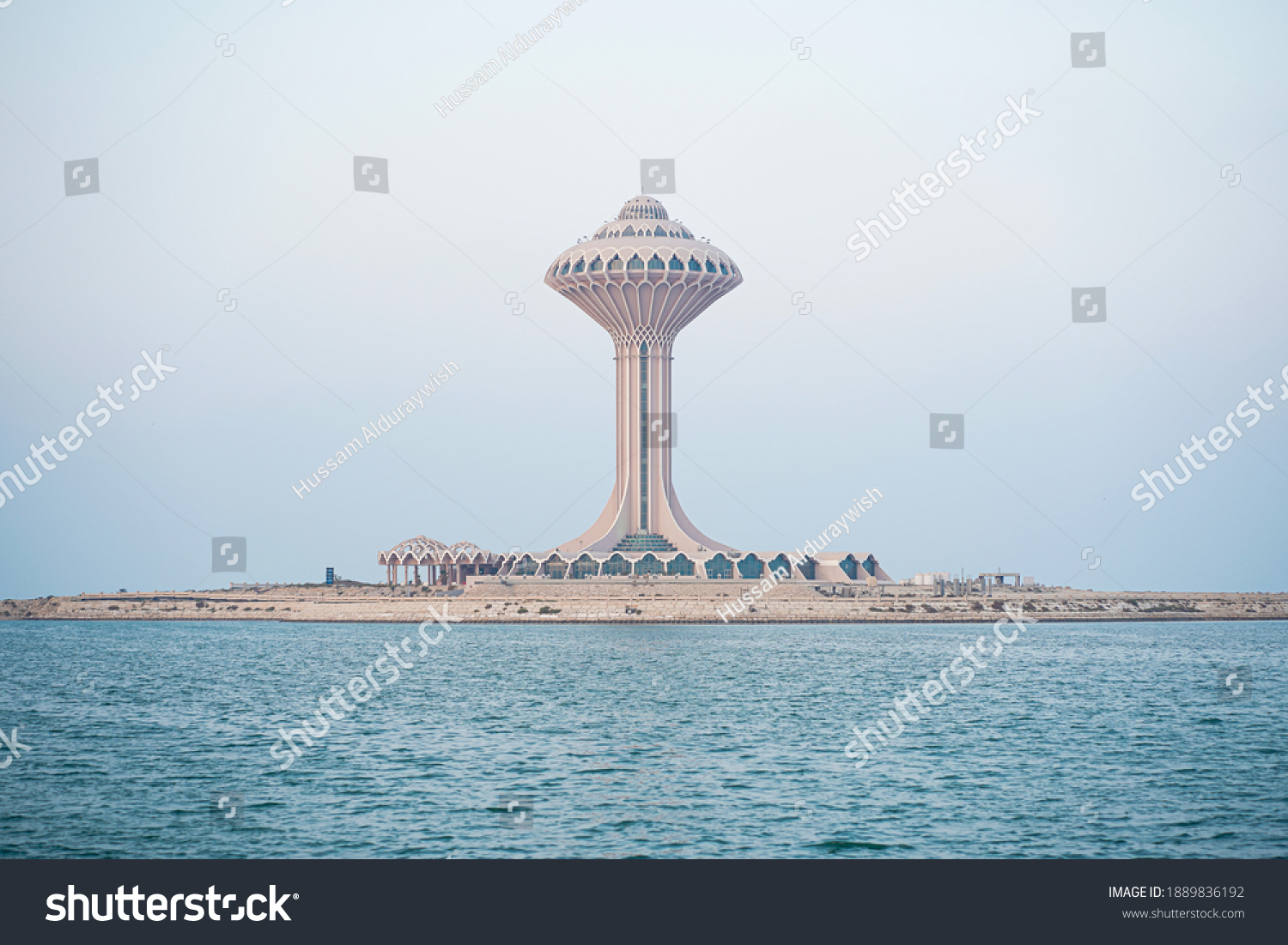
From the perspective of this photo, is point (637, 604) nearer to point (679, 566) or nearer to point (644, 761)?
point (679, 566)

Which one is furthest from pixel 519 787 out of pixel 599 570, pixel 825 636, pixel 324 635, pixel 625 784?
pixel 599 570

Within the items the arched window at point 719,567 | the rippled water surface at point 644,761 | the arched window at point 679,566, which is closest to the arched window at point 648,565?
the arched window at point 679,566

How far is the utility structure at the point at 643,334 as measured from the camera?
146 metres

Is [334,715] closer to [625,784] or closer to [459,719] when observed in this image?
[459,719]

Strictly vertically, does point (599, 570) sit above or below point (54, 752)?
above

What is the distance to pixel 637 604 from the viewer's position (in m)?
114

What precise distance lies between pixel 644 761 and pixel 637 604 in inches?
3143

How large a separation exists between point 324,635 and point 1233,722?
71.9 meters

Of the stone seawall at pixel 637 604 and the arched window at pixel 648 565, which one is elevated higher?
the arched window at pixel 648 565

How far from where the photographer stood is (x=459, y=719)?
43.4 metres

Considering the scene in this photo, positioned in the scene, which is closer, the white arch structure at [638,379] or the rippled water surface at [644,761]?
the rippled water surface at [644,761]

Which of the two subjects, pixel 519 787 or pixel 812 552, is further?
pixel 812 552

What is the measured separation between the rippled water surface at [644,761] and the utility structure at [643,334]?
251ft

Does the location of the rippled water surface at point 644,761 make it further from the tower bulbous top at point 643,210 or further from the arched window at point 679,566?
the tower bulbous top at point 643,210
